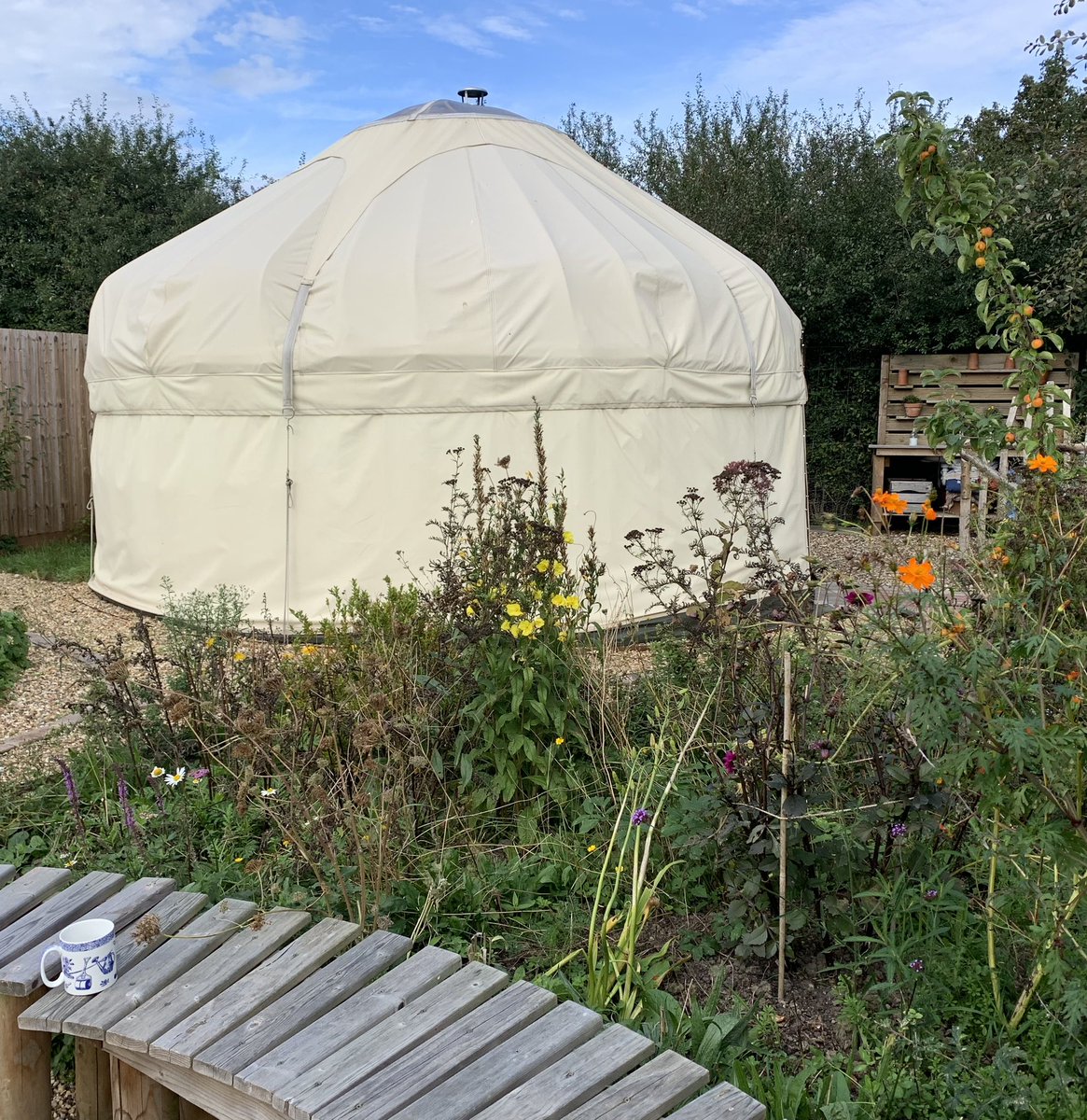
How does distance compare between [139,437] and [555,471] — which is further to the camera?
[139,437]

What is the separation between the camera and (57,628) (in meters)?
5.96

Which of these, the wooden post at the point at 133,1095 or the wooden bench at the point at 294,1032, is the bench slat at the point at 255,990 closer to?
the wooden bench at the point at 294,1032

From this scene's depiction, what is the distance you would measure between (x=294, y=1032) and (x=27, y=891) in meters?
0.89

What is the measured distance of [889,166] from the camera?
10125mm

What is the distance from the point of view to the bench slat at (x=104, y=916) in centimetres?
197

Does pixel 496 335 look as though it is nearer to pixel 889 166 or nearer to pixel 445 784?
pixel 445 784

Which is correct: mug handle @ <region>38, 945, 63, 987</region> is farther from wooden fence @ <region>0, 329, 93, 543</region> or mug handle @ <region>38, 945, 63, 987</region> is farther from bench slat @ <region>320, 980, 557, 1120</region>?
wooden fence @ <region>0, 329, 93, 543</region>

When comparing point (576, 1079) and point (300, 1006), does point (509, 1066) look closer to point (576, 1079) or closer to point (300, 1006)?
point (576, 1079)

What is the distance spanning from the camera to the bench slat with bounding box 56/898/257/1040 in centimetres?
188

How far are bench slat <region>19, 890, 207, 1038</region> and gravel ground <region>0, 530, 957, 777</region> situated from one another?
133 cm

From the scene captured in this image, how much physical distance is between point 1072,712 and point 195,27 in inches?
278

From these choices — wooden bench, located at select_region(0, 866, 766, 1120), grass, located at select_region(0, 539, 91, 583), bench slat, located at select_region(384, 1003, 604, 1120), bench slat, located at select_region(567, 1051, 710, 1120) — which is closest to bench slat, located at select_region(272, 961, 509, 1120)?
wooden bench, located at select_region(0, 866, 766, 1120)

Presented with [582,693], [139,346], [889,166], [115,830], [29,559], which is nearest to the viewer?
[115,830]

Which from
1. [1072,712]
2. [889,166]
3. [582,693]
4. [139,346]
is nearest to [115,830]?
[582,693]
